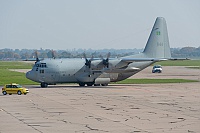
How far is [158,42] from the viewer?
230ft

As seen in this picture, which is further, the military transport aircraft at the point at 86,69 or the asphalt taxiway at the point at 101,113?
the military transport aircraft at the point at 86,69

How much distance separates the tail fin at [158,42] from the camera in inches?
2749

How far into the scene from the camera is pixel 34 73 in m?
63.4

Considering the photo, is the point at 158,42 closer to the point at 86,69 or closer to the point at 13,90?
the point at 86,69

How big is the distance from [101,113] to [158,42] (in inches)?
1387

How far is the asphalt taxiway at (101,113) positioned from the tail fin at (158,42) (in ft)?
53.8

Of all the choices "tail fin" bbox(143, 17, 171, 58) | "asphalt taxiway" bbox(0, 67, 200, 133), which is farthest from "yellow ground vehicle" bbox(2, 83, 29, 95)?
"tail fin" bbox(143, 17, 171, 58)

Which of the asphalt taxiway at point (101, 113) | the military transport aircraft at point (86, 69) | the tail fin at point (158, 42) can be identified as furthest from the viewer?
the tail fin at point (158, 42)

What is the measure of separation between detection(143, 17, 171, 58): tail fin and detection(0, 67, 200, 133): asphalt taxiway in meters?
16.4

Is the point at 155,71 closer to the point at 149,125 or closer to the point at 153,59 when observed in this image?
the point at 153,59

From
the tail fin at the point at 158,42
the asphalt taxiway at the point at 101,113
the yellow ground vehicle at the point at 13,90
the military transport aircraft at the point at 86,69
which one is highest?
the tail fin at the point at 158,42

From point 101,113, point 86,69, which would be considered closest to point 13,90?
point 86,69

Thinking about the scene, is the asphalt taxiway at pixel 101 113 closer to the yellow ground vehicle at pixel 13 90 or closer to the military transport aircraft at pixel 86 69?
the yellow ground vehicle at pixel 13 90

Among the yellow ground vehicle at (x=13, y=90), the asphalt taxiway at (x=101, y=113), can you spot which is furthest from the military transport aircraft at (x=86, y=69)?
the asphalt taxiway at (x=101, y=113)
